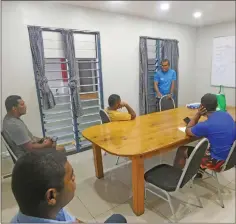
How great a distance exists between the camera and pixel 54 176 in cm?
50

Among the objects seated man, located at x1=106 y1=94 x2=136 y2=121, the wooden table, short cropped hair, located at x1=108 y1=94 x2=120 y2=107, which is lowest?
the wooden table

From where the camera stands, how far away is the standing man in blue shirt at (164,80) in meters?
1.09

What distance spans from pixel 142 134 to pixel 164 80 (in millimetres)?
610

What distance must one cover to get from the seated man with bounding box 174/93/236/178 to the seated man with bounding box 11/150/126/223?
1.06m

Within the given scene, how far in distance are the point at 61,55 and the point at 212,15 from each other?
1087 millimetres

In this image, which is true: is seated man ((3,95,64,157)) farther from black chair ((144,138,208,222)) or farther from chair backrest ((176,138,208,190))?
chair backrest ((176,138,208,190))

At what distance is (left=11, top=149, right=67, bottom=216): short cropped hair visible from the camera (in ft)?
1.55

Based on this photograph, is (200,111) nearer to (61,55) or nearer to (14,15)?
(61,55)

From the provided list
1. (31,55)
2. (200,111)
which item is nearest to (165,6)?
(200,111)

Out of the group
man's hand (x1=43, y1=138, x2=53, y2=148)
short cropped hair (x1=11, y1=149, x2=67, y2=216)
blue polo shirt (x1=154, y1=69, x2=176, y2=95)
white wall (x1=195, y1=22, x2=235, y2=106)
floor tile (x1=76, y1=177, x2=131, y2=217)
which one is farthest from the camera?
floor tile (x1=76, y1=177, x2=131, y2=217)

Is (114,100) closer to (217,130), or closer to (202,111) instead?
(202,111)

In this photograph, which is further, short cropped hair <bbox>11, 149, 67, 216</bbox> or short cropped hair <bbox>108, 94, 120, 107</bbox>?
short cropped hair <bbox>108, 94, 120, 107</bbox>

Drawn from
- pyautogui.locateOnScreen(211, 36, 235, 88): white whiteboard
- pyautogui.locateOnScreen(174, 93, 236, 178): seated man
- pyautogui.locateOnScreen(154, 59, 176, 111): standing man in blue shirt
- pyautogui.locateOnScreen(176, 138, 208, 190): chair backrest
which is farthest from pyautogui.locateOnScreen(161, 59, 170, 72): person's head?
pyautogui.locateOnScreen(176, 138, 208, 190): chair backrest

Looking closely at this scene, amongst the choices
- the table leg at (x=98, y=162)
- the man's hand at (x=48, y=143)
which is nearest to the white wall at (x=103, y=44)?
the man's hand at (x=48, y=143)
